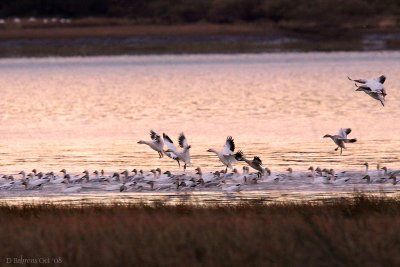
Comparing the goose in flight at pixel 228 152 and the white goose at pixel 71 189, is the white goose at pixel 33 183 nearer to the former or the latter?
the white goose at pixel 71 189

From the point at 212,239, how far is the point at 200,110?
25.2 metres

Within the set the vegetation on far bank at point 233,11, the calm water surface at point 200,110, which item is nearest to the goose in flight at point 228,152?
the calm water surface at point 200,110

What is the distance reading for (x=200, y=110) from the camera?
114 feet

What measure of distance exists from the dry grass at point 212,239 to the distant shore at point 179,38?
48710 millimetres

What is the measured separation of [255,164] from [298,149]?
5860 millimetres

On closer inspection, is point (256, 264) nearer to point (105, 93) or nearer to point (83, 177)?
point (83, 177)

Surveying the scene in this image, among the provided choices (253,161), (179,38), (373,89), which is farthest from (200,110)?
(179,38)

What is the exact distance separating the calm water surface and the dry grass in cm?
838

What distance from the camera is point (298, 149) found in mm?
22766

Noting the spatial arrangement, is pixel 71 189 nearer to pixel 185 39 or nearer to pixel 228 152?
pixel 228 152

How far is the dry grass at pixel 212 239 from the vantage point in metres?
9.14

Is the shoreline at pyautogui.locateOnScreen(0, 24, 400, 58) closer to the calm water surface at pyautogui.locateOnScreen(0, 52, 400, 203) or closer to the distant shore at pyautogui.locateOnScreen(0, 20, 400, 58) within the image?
the distant shore at pyautogui.locateOnScreen(0, 20, 400, 58)

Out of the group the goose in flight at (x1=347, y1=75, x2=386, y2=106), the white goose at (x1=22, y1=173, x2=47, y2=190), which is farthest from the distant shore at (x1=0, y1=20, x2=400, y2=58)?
the goose in flight at (x1=347, y1=75, x2=386, y2=106)

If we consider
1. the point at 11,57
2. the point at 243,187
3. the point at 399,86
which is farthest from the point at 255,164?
the point at 11,57
